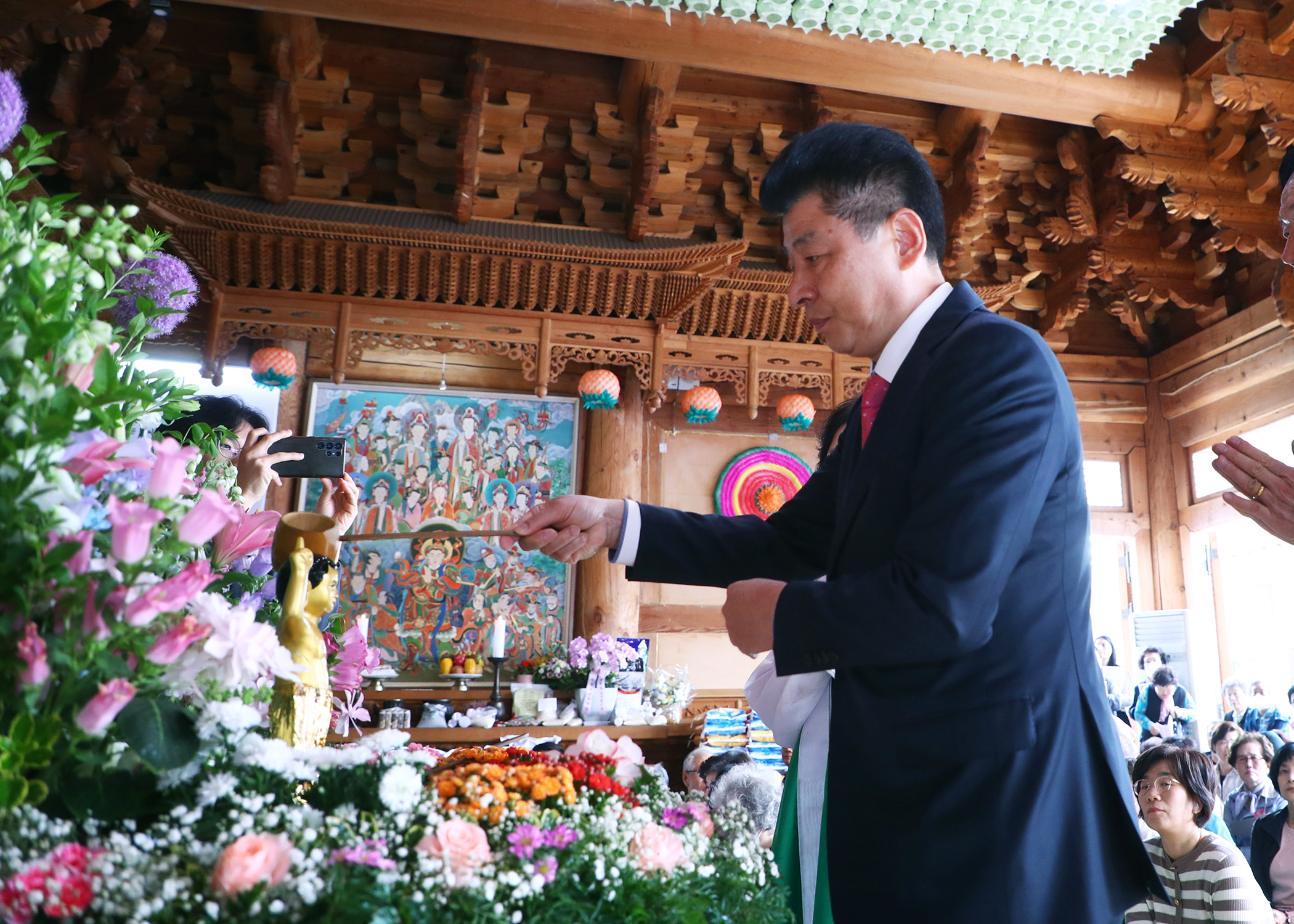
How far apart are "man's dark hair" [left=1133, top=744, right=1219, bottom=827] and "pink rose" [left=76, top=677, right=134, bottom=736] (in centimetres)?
264

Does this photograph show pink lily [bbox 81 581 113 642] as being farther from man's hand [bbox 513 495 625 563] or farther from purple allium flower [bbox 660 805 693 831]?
man's hand [bbox 513 495 625 563]

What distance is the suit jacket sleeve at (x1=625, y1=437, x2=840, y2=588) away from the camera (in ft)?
4.34

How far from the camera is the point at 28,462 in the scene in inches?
27.4

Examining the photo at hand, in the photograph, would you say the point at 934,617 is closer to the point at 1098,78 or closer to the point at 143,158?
the point at 1098,78

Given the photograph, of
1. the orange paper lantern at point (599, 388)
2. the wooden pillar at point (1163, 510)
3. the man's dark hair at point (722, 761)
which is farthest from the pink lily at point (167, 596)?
the wooden pillar at point (1163, 510)

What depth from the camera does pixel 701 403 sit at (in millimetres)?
5684

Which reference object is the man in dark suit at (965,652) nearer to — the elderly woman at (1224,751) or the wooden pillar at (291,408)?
the elderly woman at (1224,751)

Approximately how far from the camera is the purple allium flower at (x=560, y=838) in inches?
27.4

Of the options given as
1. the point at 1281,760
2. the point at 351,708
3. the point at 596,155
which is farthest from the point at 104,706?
the point at 596,155

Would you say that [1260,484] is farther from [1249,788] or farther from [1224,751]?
[1224,751]

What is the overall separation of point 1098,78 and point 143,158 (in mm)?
4823

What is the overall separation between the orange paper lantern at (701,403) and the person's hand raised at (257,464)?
435 cm

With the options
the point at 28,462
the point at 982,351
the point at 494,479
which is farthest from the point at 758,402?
the point at 28,462

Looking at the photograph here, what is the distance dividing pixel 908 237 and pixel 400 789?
2.77 ft
